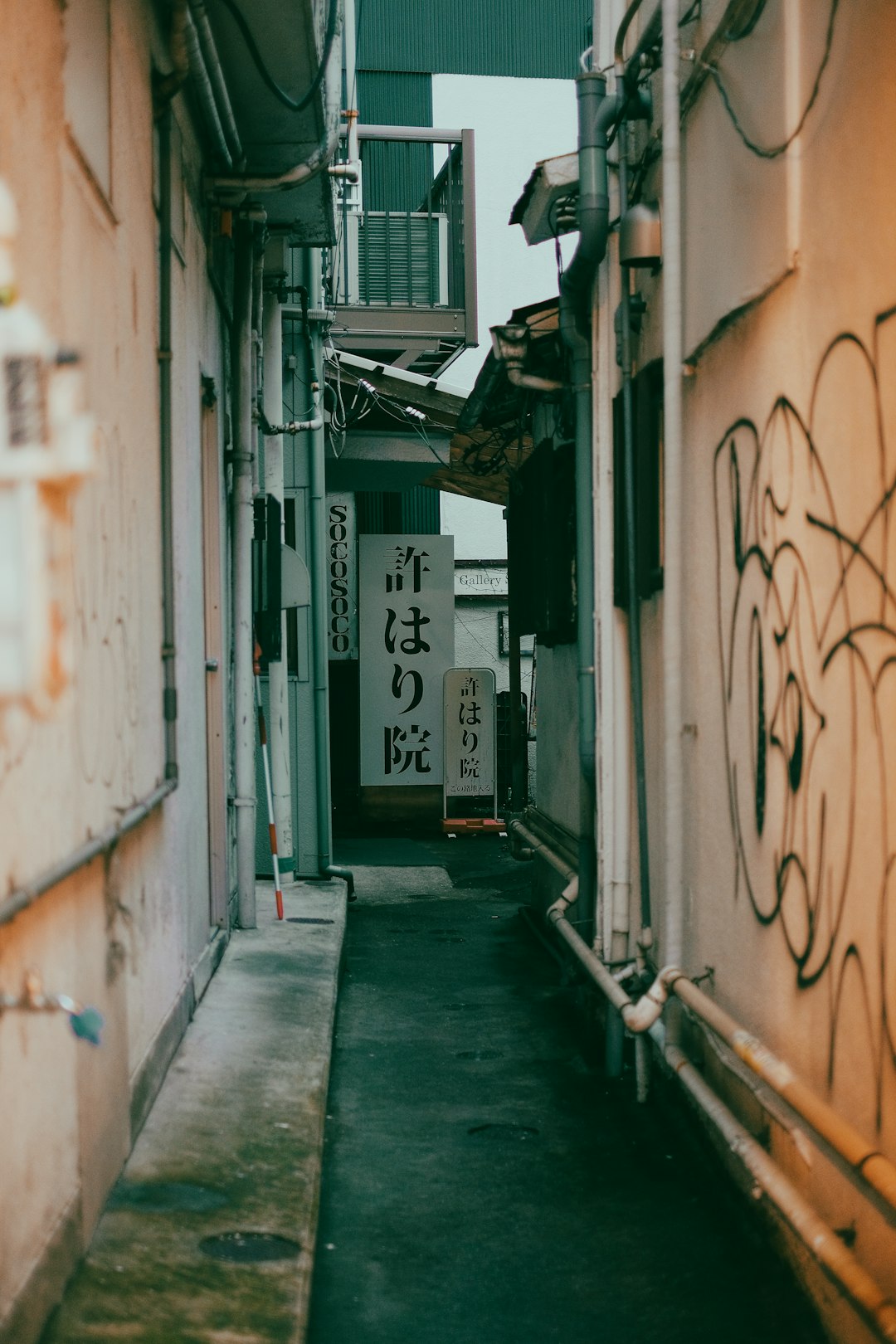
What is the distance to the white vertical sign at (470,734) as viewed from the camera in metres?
17.5

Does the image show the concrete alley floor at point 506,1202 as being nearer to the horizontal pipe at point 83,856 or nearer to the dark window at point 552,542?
the horizontal pipe at point 83,856

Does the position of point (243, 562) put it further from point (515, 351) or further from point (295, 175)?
point (295, 175)

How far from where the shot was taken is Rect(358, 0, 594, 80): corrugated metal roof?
2202 cm

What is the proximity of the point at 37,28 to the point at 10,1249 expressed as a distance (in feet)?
9.99

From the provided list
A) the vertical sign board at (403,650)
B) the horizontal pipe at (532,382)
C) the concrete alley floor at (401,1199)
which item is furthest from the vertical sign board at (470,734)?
the concrete alley floor at (401,1199)

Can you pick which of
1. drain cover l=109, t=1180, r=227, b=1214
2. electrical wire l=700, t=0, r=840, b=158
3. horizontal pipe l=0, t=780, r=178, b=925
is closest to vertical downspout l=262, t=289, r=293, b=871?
horizontal pipe l=0, t=780, r=178, b=925

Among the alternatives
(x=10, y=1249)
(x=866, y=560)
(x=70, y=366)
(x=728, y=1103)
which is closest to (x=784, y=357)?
(x=866, y=560)

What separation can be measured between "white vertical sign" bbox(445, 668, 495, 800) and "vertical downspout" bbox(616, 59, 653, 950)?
1046 centimetres

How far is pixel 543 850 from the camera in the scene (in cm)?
1028

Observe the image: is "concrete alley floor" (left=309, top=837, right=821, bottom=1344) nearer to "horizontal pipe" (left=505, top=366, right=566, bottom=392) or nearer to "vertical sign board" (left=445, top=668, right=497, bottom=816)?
"horizontal pipe" (left=505, top=366, right=566, bottom=392)

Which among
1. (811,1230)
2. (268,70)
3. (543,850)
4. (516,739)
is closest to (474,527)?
(516,739)

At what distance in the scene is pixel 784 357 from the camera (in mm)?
4383

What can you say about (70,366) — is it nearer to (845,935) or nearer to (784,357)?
(845,935)

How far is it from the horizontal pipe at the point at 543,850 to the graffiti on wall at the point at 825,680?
3988 mm
